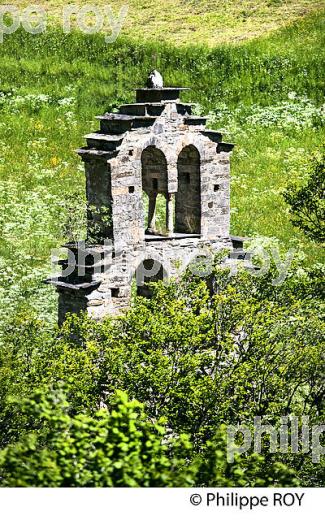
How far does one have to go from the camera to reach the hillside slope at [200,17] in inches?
2442

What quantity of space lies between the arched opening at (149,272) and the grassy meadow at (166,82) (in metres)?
9.18

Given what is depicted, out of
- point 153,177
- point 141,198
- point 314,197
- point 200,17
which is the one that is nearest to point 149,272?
point 141,198

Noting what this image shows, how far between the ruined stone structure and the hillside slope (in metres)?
27.7

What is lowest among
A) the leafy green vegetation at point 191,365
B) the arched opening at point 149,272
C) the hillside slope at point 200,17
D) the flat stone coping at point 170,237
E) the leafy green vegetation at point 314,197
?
the leafy green vegetation at point 191,365

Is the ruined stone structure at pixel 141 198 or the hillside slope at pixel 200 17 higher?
the hillside slope at pixel 200 17

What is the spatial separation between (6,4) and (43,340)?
36.0 m

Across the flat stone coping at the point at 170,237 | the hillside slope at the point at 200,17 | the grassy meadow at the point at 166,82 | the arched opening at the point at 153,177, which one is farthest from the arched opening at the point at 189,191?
the hillside slope at the point at 200,17

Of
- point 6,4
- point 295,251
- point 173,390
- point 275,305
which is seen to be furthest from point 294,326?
point 6,4

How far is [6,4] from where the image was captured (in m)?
64.1

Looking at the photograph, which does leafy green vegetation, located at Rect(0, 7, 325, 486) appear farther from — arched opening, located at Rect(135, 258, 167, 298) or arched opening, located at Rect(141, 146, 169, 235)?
arched opening, located at Rect(141, 146, 169, 235)

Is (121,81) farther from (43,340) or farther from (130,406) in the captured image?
(130,406)

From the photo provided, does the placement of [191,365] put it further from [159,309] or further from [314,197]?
[314,197]

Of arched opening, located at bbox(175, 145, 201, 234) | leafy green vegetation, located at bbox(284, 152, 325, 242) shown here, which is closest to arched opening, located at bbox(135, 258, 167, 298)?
arched opening, located at bbox(175, 145, 201, 234)

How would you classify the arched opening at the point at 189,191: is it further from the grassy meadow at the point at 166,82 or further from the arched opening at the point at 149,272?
the grassy meadow at the point at 166,82
